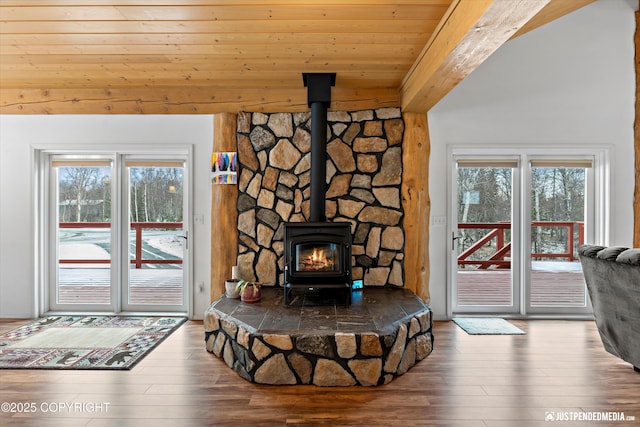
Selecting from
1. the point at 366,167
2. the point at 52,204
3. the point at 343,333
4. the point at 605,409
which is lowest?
the point at 605,409

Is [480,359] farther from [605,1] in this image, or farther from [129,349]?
[605,1]

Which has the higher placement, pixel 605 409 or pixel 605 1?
pixel 605 1

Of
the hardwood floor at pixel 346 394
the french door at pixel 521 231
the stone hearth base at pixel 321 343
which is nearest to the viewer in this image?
the hardwood floor at pixel 346 394

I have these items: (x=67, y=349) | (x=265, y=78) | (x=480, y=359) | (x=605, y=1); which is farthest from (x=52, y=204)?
(x=605, y=1)

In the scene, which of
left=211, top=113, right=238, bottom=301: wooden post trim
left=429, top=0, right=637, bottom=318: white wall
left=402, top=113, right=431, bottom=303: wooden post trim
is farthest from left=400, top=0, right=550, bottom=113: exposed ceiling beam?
left=211, top=113, right=238, bottom=301: wooden post trim

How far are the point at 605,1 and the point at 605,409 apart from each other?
411 cm

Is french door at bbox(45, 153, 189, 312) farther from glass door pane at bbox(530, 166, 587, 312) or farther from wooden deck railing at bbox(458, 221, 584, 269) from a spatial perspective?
glass door pane at bbox(530, 166, 587, 312)

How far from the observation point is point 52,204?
4574 millimetres

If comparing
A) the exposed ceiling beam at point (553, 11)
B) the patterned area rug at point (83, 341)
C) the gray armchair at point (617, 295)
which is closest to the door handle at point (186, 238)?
the patterned area rug at point (83, 341)

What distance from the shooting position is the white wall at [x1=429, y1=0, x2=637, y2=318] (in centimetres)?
440

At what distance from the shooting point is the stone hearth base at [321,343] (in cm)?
276

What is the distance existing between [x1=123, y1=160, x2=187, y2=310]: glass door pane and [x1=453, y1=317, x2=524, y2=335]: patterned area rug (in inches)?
117

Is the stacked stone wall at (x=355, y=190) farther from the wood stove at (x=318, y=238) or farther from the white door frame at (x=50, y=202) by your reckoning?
the white door frame at (x=50, y=202)

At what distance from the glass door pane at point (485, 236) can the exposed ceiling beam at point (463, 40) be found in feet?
4.40
